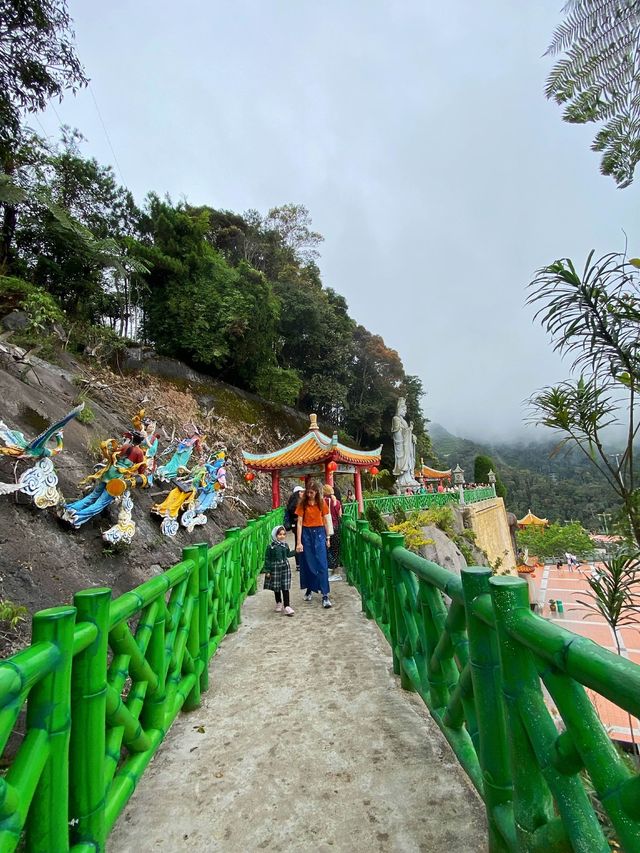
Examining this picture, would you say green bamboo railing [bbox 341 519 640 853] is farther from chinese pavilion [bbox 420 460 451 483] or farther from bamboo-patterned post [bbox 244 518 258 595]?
chinese pavilion [bbox 420 460 451 483]

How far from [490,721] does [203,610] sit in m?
2.20

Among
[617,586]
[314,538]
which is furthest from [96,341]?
[617,586]

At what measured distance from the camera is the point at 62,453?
659cm

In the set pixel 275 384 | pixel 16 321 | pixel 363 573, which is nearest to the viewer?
pixel 363 573

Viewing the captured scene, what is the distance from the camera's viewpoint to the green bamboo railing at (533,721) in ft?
3.02

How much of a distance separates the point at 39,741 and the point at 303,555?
4.52 metres

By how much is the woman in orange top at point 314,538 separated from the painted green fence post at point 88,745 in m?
3.96

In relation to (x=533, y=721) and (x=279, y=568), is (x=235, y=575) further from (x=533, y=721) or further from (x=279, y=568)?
(x=533, y=721)

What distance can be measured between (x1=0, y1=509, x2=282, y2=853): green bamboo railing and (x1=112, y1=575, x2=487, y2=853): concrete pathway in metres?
0.29

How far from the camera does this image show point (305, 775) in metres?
2.18

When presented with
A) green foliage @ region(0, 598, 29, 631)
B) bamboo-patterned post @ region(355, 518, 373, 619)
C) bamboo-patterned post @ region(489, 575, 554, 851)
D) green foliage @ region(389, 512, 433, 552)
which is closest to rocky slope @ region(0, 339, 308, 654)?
green foliage @ region(0, 598, 29, 631)

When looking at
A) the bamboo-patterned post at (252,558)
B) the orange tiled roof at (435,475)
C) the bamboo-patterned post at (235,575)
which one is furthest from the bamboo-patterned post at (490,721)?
the orange tiled roof at (435,475)

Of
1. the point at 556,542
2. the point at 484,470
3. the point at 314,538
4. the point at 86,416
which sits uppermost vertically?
the point at 484,470

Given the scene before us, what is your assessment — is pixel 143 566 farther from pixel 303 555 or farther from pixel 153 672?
pixel 153 672
